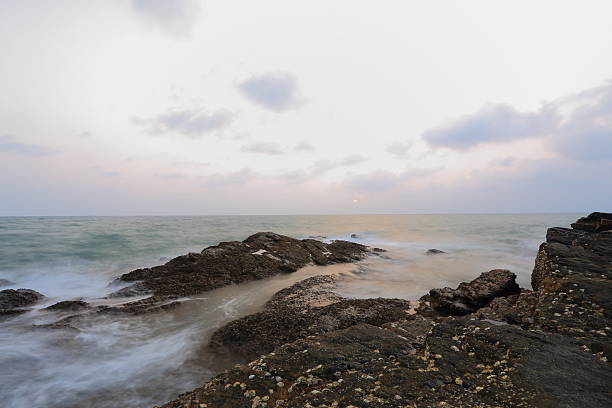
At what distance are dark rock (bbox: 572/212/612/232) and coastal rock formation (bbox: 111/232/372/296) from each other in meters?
12.9

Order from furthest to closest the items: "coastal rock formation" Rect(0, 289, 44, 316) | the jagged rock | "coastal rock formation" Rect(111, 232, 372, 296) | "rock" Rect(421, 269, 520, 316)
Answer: "coastal rock formation" Rect(111, 232, 372, 296)
"coastal rock formation" Rect(0, 289, 44, 316)
"rock" Rect(421, 269, 520, 316)
the jagged rock

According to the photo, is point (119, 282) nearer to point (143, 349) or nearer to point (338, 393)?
point (143, 349)

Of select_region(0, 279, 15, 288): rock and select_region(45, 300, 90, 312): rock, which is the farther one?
select_region(0, 279, 15, 288): rock

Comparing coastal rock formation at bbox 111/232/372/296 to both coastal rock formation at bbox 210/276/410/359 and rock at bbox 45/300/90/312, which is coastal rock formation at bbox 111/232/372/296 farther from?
coastal rock formation at bbox 210/276/410/359

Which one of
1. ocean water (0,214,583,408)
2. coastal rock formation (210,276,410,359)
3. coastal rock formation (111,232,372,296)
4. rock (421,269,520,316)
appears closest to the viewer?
ocean water (0,214,583,408)

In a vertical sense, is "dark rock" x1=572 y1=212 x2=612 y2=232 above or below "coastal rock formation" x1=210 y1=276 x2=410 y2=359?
above

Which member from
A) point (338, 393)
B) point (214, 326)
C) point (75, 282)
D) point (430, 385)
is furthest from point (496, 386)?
point (75, 282)

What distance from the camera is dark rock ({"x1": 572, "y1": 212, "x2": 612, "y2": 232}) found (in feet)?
37.2

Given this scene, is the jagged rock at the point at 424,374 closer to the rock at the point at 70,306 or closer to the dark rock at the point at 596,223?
the rock at the point at 70,306

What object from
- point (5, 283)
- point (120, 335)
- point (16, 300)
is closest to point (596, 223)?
point (120, 335)

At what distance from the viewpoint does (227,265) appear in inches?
622

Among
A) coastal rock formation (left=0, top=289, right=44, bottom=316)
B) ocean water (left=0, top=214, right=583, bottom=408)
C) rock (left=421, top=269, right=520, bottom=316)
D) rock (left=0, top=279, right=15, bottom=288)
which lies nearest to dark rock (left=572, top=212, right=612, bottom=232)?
rock (left=421, top=269, right=520, bottom=316)

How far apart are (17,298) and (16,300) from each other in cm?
14

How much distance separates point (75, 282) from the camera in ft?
52.8
